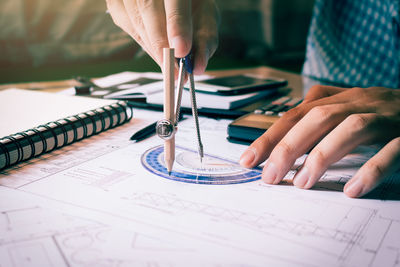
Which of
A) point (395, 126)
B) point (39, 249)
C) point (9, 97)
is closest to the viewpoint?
point (39, 249)

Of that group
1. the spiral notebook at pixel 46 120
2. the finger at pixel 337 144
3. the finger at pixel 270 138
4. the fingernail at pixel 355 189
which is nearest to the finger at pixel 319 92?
the finger at pixel 270 138

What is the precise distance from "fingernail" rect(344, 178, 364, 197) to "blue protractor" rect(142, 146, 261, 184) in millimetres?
127

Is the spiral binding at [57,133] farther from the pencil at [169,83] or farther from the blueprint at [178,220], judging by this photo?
the pencil at [169,83]

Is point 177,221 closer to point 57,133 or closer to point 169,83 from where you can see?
point 169,83

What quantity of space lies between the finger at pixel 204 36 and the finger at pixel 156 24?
0.06 meters

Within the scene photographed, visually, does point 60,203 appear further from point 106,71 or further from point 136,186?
point 106,71

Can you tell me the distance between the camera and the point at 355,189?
0.45 m

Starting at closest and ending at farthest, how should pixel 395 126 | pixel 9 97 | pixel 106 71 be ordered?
1. pixel 395 126
2. pixel 9 97
3. pixel 106 71

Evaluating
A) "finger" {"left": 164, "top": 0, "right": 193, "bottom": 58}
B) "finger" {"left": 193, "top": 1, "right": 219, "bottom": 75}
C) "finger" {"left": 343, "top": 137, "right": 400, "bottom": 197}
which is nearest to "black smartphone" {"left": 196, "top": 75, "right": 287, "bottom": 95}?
"finger" {"left": 193, "top": 1, "right": 219, "bottom": 75}

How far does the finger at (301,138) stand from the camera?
499 mm

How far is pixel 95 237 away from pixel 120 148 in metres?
0.29

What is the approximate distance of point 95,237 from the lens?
360mm

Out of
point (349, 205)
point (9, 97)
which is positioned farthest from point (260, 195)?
point (9, 97)

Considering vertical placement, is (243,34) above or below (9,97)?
above
